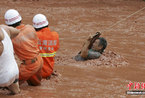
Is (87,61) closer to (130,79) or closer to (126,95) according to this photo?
(130,79)

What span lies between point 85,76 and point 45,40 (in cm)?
120

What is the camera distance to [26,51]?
6484mm

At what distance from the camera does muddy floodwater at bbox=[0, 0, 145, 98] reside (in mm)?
6613

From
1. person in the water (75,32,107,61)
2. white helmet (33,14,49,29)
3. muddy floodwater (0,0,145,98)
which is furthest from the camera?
person in the water (75,32,107,61)

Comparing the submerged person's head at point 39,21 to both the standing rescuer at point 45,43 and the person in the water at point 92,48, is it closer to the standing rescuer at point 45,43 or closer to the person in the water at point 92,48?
the standing rescuer at point 45,43

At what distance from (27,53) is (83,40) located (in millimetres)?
5006

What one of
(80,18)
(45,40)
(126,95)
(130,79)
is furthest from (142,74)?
(80,18)

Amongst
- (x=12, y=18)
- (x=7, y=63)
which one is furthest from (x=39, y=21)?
(x=7, y=63)

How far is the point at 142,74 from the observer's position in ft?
26.3

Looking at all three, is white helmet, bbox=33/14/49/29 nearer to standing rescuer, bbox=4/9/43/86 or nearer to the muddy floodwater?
standing rescuer, bbox=4/9/43/86

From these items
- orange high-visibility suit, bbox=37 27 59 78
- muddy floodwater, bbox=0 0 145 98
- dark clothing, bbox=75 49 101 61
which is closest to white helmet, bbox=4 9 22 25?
orange high-visibility suit, bbox=37 27 59 78

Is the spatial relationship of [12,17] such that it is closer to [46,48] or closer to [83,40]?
[46,48]

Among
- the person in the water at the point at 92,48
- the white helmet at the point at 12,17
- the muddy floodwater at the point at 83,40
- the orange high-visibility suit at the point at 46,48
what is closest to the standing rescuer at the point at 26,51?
the white helmet at the point at 12,17

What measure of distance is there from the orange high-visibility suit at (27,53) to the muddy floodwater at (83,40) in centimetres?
28
